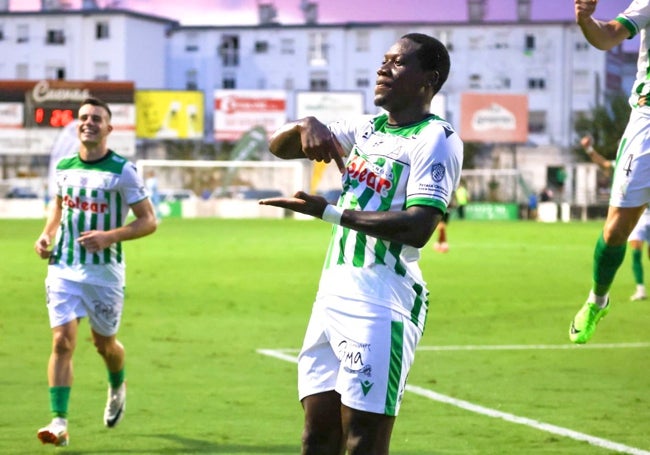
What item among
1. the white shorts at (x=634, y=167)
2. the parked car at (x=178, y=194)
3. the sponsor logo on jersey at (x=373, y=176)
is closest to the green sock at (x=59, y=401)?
the white shorts at (x=634, y=167)

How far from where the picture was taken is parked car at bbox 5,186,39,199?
82500 mm

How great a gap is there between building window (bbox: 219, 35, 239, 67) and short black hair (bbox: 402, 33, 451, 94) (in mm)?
115761

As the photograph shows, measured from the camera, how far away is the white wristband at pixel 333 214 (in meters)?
5.61

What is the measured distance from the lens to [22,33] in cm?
12019

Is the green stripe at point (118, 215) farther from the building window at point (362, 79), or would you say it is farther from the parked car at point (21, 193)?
the building window at point (362, 79)

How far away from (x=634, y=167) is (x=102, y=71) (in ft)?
363

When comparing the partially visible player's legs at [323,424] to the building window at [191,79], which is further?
the building window at [191,79]

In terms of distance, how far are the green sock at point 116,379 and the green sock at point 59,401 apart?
657 mm

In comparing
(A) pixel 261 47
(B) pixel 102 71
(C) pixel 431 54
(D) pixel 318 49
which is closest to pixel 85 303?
(C) pixel 431 54

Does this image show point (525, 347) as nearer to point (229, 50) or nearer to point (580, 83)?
point (580, 83)

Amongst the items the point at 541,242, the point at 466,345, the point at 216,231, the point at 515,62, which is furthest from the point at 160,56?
the point at 466,345

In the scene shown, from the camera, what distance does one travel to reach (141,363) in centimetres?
1373

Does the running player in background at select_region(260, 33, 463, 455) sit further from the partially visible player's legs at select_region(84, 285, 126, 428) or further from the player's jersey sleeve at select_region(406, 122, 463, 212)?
the partially visible player's legs at select_region(84, 285, 126, 428)

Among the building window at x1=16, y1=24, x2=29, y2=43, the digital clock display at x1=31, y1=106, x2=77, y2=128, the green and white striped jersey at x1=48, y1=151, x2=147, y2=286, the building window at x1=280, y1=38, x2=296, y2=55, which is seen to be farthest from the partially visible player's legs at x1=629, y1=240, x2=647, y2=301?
the building window at x1=16, y1=24, x2=29, y2=43
